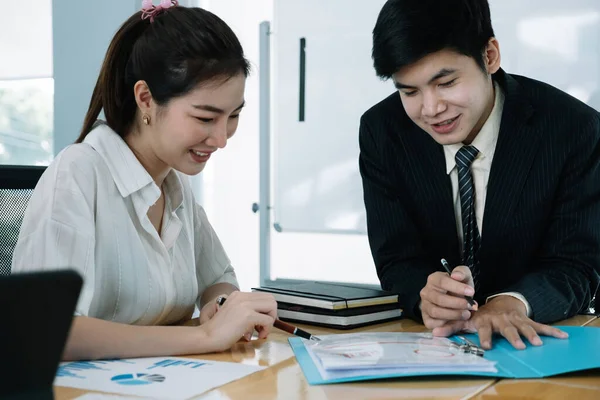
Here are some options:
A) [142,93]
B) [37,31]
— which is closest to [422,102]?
[142,93]

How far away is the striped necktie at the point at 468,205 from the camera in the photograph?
1764 mm

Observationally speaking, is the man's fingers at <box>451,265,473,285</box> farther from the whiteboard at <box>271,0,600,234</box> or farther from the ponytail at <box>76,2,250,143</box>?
the whiteboard at <box>271,0,600,234</box>

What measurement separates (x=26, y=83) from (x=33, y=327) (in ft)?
13.2

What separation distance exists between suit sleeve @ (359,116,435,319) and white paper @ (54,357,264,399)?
661 mm

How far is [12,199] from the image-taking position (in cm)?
170

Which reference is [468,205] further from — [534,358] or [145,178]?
[145,178]

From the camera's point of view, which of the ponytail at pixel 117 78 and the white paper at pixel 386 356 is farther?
the ponytail at pixel 117 78

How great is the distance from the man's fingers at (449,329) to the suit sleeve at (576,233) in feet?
0.93

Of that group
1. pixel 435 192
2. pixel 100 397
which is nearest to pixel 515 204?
pixel 435 192

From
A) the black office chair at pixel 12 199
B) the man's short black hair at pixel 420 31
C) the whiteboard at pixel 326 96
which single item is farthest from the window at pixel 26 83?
the man's short black hair at pixel 420 31

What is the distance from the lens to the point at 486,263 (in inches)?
69.4

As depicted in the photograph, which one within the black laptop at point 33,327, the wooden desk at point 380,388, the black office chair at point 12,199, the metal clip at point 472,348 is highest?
the black office chair at point 12,199

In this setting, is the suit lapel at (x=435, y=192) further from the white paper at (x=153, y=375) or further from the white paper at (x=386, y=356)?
the white paper at (x=153, y=375)

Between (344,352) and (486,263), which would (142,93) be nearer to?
(344,352)
